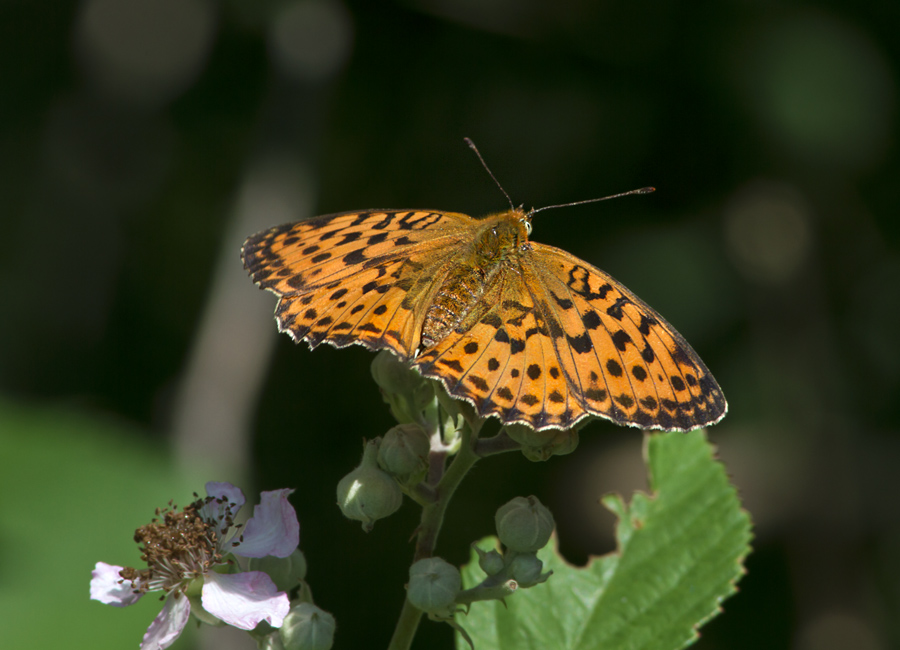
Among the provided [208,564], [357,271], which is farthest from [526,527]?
[357,271]

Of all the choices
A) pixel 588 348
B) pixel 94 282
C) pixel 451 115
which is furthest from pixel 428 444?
pixel 94 282

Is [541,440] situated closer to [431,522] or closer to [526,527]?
[526,527]

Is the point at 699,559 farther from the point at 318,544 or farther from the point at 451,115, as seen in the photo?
the point at 451,115

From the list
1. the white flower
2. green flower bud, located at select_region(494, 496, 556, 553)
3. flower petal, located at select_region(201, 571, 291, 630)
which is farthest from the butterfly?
flower petal, located at select_region(201, 571, 291, 630)

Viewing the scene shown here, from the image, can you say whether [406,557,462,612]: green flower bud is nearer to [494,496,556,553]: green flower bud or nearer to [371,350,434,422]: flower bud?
[494,496,556,553]: green flower bud

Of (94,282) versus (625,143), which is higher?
(625,143)

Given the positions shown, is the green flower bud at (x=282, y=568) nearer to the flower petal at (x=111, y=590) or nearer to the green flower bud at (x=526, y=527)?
the flower petal at (x=111, y=590)
